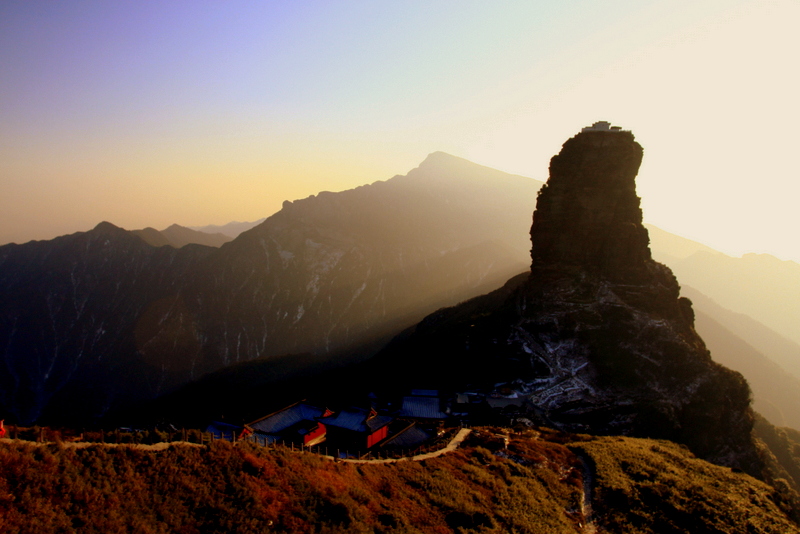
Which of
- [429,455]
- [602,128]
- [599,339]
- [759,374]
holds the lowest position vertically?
[759,374]

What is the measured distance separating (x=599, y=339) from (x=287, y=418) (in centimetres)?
4259

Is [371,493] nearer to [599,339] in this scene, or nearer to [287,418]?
[287,418]

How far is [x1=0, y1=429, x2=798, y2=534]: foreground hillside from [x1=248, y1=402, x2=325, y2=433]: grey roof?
19293mm

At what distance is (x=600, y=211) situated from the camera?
67500mm

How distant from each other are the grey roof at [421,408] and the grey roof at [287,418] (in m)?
9.35

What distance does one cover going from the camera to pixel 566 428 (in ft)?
159

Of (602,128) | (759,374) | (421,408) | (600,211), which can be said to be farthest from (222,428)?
(759,374)

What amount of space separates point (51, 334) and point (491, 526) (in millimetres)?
239999

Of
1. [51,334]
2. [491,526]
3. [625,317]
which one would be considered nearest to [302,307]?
[51,334]

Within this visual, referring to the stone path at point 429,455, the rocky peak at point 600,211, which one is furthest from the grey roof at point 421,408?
the rocky peak at point 600,211

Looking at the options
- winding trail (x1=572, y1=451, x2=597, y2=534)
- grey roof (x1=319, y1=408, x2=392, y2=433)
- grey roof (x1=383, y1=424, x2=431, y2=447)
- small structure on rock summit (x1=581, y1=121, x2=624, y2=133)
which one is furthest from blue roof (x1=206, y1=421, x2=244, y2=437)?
small structure on rock summit (x1=581, y1=121, x2=624, y2=133)

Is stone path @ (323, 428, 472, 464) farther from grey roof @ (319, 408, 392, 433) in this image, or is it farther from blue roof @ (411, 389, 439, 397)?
blue roof @ (411, 389, 439, 397)

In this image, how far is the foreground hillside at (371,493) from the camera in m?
14.9

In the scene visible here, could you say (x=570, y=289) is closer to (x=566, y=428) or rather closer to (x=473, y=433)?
(x=566, y=428)
